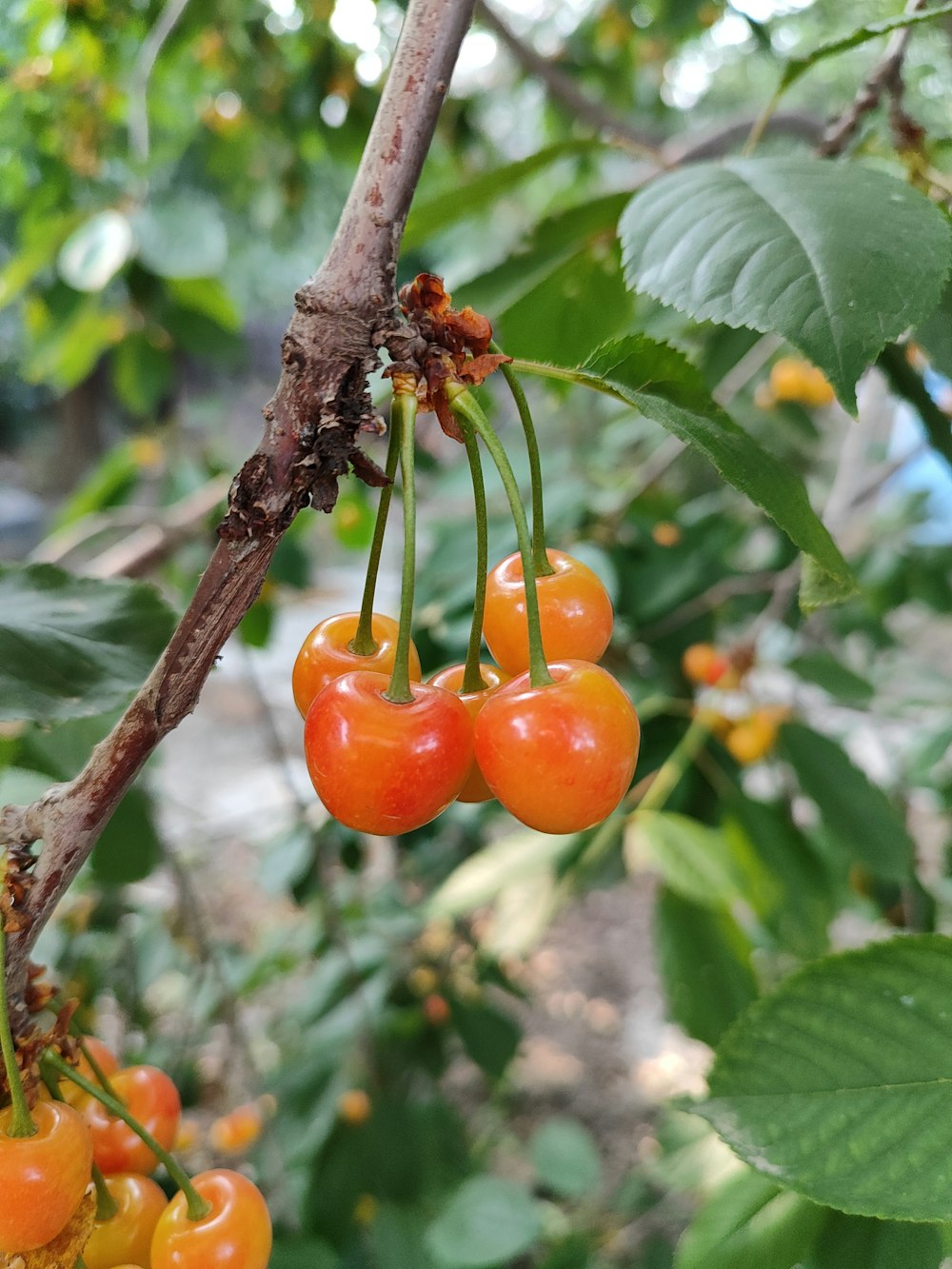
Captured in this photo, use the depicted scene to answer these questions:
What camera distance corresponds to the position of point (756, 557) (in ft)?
6.85

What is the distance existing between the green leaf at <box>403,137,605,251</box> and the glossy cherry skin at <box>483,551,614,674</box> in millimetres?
429

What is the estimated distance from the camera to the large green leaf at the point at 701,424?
378 mm

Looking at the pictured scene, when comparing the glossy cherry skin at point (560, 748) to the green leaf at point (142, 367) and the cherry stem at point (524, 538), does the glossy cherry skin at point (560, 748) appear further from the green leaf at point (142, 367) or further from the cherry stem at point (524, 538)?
the green leaf at point (142, 367)

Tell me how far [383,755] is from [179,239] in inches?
45.0

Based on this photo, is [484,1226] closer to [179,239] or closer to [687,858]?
[687,858]

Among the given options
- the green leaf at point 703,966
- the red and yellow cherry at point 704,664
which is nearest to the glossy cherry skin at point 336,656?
the green leaf at point 703,966

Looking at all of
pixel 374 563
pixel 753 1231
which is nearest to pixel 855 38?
pixel 374 563

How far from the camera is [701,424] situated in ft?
1.32

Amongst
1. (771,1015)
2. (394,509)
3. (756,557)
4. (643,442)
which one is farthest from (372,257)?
(394,509)

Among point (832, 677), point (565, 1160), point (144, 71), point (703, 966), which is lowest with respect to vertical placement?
point (565, 1160)

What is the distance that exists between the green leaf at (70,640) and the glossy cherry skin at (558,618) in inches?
8.5

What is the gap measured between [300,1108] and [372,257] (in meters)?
1.41

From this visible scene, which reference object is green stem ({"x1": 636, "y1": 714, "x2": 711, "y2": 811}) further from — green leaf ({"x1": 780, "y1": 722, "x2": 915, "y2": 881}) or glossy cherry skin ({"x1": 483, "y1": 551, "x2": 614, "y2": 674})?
glossy cherry skin ({"x1": 483, "y1": 551, "x2": 614, "y2": 674})

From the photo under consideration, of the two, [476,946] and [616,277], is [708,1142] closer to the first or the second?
[476,946]
